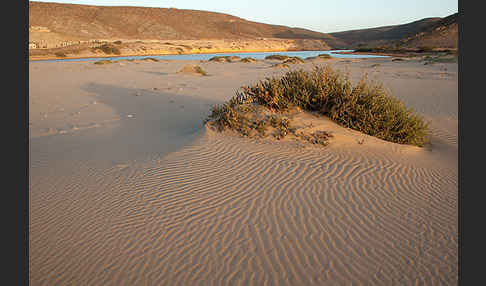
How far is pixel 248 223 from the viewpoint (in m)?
3.05

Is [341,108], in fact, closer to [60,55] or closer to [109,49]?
[60,55]

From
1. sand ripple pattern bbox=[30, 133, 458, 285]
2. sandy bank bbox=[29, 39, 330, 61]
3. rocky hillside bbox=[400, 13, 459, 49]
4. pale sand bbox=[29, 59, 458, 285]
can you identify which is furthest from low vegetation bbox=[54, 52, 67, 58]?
rocky hillside bbox=[400, 13, 459, 49]

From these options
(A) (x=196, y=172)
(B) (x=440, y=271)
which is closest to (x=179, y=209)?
(A) (x=196, y=172)

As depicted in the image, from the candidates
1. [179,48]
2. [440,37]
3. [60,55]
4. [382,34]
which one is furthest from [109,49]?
[382,34]

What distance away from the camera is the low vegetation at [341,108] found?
5738mm

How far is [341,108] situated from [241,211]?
362 cm

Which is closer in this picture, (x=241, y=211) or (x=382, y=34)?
(x=241, y=211)

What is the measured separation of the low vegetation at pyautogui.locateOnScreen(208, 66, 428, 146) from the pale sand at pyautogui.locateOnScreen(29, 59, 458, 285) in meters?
0.37

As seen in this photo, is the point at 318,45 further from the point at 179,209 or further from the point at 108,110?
the point at 179,209

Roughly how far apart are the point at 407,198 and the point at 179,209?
3.05 meters

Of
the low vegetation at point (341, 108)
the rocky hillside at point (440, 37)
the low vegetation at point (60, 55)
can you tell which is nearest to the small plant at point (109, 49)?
the low vegetation at point (60, 55)

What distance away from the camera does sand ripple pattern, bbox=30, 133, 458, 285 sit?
8.08 ft

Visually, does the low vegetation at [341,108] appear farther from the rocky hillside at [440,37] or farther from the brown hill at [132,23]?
the brown hill at [132,23]

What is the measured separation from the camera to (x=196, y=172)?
423 cm
